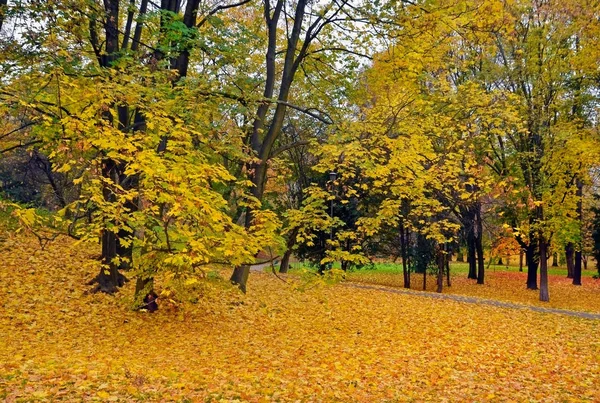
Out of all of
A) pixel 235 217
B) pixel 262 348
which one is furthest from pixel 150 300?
pixel 262 348

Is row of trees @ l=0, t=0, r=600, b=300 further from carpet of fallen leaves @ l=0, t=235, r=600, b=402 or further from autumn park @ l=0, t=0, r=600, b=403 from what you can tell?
carpet of fallen leaves @ l=0, t=235, r=600, b=402

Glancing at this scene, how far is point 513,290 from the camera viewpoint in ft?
77.7

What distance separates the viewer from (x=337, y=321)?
12.1 metres

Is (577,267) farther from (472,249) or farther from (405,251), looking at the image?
(405,251)

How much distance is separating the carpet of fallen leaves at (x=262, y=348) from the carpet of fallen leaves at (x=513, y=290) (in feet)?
19.1

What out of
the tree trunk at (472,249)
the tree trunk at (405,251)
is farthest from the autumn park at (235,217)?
the tree trunk at (472,249)

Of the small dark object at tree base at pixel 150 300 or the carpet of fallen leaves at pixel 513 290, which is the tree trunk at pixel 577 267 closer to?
the carpet of fallen leaves at pixel 513 290

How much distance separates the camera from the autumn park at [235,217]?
6164mm

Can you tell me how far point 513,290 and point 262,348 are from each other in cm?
1875

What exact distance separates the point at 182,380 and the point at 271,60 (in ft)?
30.2

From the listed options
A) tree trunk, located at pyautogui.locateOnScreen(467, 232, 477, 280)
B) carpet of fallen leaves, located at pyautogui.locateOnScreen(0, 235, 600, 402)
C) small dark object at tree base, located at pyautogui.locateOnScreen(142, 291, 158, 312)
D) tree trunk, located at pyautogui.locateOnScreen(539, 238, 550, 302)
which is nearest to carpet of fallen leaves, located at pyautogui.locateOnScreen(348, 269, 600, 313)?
tree trunk, located at pyautogui.locateOnScreen(539, 238, 550, 302)

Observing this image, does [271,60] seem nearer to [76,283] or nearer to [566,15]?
[76,283]

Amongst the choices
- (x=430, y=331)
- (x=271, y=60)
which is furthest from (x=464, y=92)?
(x=430, y=331)

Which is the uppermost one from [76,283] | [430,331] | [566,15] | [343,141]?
[566,15]
